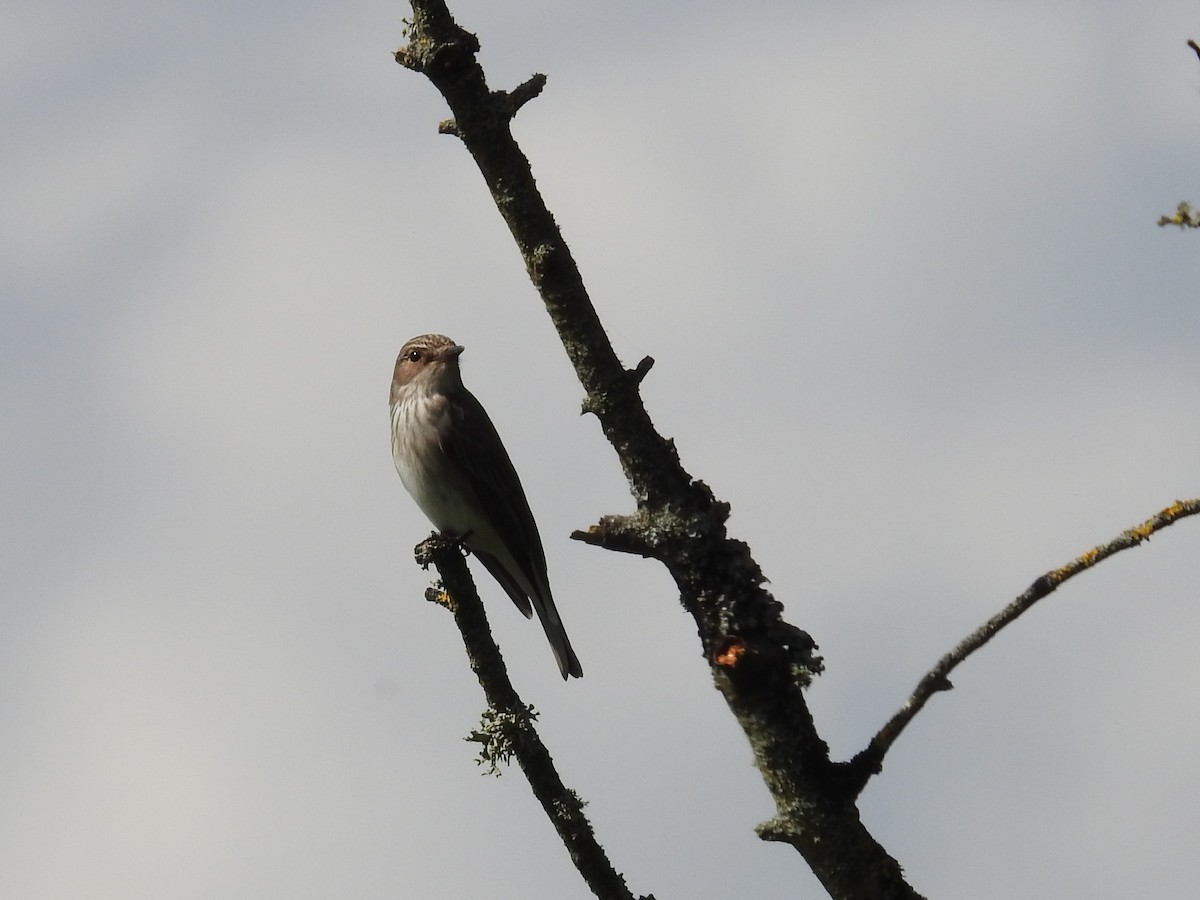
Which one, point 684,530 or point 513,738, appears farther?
point 513,738

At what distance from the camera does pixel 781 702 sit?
4180 mm

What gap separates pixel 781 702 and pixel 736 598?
33cm

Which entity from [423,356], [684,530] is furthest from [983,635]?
[423,356]

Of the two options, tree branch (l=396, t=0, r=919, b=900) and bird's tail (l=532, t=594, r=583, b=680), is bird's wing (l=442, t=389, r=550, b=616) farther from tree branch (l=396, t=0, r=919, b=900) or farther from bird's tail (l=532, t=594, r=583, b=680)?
tree branch (l=396, t=0, r=919, b=900)

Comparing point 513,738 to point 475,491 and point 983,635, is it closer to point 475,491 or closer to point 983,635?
point 983,635

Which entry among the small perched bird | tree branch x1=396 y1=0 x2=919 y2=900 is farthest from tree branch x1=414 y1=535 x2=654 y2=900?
the small perched bird

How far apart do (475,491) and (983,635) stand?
24.9 feet

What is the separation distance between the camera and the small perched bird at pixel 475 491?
11133mm

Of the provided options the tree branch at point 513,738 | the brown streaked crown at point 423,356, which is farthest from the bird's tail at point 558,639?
the tree branch at point 513,738

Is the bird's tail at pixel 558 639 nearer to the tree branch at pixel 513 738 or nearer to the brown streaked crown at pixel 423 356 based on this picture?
the brown streaked crown at pixel 423 356

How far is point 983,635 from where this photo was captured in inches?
150

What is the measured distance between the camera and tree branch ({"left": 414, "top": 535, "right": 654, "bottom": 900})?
16.1ft

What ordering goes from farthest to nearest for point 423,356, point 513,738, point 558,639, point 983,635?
point 423,356
point 558,639
point 513,738
point 983,635

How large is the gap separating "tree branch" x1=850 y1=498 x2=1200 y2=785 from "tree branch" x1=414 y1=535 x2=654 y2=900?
1.10 meters
